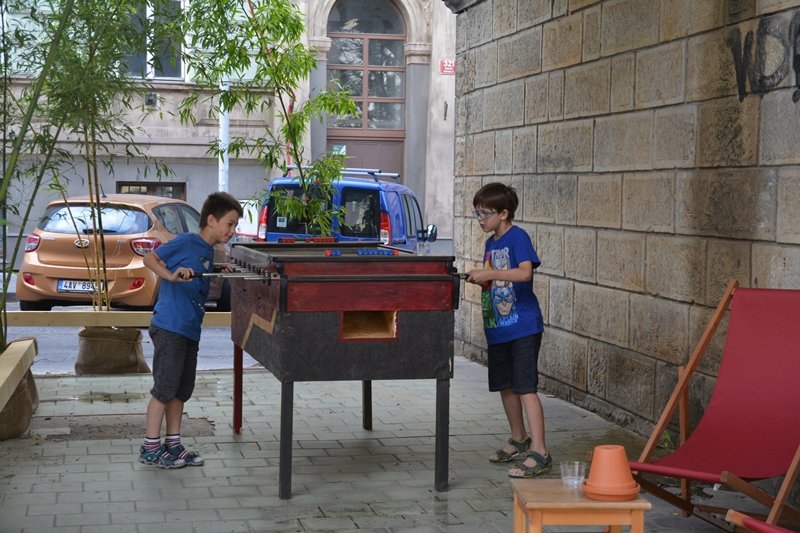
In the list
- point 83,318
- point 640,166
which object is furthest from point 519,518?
point 83,318

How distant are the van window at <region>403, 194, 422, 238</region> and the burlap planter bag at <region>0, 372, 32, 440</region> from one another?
8.07 metres

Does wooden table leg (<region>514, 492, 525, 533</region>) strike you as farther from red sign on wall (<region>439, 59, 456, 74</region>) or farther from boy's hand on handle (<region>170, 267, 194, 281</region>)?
red sign on wall (<region>439, 59, 456, 74</region>)

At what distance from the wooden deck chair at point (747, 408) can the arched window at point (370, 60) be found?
1932cm

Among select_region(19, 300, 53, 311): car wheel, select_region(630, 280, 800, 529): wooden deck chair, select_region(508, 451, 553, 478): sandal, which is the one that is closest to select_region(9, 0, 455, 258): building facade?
select_region(19, 300, 53, 311): car wheel

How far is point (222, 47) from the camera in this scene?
9.69m

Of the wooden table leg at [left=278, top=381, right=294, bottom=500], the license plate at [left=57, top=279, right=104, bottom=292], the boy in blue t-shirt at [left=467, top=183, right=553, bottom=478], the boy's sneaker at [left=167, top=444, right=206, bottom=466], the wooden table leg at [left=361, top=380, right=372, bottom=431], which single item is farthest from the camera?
the license plate at [left=57, top=279, right=104, bottom=292]

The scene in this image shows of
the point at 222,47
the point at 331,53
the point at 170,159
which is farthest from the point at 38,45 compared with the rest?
the point at 331,53

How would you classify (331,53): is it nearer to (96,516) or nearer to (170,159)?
(170,159)

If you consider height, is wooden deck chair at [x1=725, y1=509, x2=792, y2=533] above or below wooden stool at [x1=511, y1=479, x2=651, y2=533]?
above

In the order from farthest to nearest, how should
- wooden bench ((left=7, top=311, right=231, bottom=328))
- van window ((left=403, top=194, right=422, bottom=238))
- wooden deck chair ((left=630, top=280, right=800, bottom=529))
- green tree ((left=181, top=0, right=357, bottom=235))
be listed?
van window ((left=403, top=194, right=422, bottom=238)) < green tree ((left=181, top=0, right=357, bottom=235)) < wooden bench ((left=7, top=311, right=231, bottom=328)) < wooden deck chair ((left=630, top=280, right=800, bottom=529))

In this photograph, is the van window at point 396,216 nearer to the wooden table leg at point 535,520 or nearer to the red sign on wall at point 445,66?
the red sign on wall at point 445,66

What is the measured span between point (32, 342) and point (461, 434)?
8.51 ft

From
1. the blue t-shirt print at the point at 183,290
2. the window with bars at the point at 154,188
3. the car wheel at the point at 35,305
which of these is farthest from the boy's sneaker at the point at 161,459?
the window with bars at the point at 154,188

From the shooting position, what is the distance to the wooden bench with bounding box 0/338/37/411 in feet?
19.5
